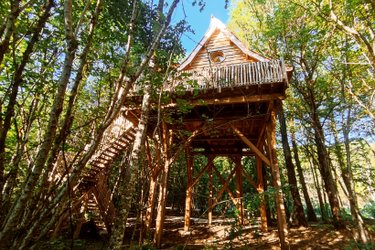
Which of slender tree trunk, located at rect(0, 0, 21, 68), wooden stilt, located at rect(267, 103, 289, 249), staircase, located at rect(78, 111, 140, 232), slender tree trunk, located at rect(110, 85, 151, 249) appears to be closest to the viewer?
slender tree trunk, located at rect(0, 0, 21, 68)

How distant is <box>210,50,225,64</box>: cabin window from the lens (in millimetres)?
12298

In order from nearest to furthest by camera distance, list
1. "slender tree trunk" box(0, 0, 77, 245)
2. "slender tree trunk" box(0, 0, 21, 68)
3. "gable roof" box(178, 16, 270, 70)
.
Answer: "slender tree trunk" box(0, 0, 77, 245), "slender tree trunk" box(0, 0, 21, 68), "gable roof" box(178, 16, 270, 70)

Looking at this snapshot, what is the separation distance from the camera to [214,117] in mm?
8281

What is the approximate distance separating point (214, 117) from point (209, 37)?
621 centimetres

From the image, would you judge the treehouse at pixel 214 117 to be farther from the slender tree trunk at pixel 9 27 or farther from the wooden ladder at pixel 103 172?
the slender tree trunk at pixel 9 27

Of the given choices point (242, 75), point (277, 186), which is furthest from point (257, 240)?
point (242, 75)

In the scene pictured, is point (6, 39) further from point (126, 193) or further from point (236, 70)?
point (236, 70)

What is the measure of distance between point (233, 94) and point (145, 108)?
3.43 m

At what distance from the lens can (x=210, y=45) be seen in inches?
498

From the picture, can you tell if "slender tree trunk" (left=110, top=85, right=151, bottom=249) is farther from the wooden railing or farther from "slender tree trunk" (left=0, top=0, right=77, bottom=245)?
"slender tree trunk" (left=0, top=0, right=77, bottom=245)

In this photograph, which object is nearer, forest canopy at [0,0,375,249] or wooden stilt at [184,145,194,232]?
forest canopy at [0,0,375,249]

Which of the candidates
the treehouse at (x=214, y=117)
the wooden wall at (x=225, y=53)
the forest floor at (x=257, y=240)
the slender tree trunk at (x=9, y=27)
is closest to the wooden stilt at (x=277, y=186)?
the treehouse at (x=214, y=117)

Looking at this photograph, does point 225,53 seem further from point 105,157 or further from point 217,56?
point 105,157

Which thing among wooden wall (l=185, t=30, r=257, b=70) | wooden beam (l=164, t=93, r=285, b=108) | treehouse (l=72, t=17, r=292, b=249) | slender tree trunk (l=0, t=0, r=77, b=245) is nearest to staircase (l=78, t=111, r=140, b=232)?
treehouse (l=72, t=17, r=292, b=249)
